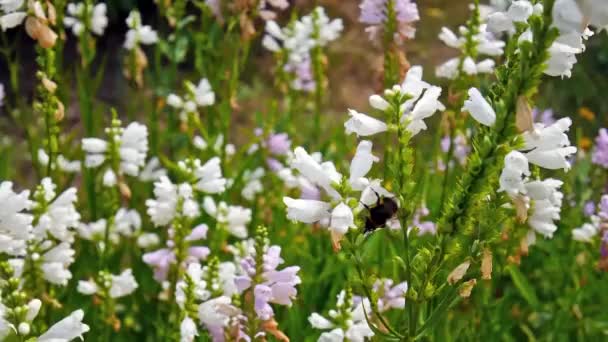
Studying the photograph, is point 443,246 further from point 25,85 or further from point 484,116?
point 25,85

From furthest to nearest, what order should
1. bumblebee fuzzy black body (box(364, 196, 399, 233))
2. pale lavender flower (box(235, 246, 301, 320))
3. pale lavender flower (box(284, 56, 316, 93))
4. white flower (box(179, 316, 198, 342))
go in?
pale lavender flower (box(284, 56, 316, 93))
white flower (box(179, 316, 198, 342))
pale lavender flower (box(235, 246, 301, 320))
bumblebee fuzzy black body (box(364, 196, 399, 233))

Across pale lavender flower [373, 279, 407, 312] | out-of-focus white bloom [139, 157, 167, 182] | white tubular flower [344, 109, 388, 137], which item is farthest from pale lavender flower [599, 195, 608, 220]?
out-of-focus white bloom [139, 157, 167, 182]

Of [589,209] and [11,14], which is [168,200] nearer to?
[11,14]

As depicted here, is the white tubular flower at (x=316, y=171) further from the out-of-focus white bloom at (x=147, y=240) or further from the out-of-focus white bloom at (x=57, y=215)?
the out-of-focus white bloom at (x=147, y=240)

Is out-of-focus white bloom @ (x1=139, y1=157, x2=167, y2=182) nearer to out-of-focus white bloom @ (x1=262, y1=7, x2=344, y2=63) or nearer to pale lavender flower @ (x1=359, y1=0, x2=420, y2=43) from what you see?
out-of-focus white bloom @ (x1=262, y1=7, x2=344, y2=63)

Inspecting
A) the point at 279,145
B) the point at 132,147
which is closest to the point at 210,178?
the point at 132,147

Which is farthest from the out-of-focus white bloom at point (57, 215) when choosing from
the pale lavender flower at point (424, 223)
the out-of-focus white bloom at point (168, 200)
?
the pale lavender flower at point (424, 223)
